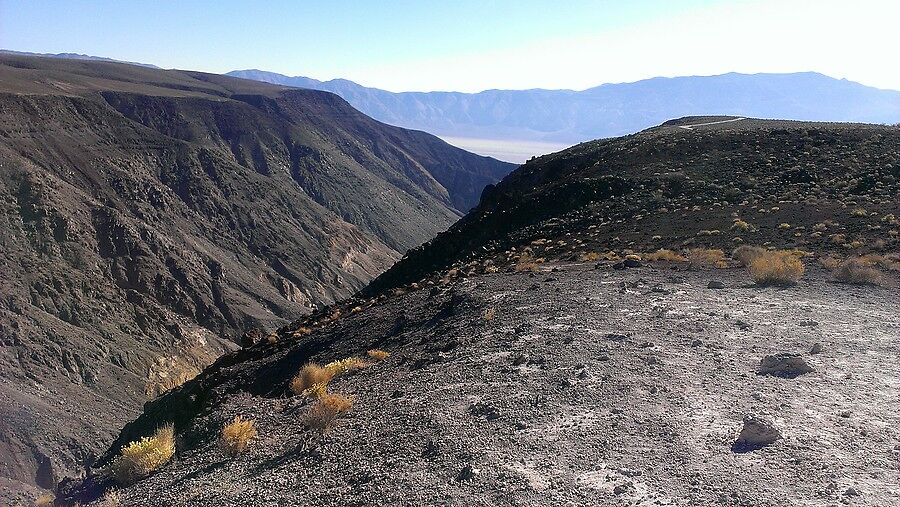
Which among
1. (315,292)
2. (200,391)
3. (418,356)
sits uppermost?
(418,356)

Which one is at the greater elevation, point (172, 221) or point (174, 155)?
point (174, 155)

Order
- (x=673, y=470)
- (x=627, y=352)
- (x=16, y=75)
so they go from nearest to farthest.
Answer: (x=673, y=470), (x=627, y=352), (x=16, y=75)

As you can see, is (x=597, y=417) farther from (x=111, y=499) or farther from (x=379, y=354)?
(x=111, y=499)

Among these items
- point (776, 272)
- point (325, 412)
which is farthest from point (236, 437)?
point (776, 272)

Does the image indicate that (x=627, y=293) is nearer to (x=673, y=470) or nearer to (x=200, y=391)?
(x=673, y=470)

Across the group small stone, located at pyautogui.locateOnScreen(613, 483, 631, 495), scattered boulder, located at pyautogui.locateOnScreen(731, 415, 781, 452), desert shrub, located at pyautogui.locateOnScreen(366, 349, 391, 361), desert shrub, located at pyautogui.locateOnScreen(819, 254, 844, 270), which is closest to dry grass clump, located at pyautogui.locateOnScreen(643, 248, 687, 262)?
desert shrub, located at pyautogui.locateOnScreen(819, 254, 844, 270)

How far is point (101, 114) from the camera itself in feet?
231

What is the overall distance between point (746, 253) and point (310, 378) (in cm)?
1183

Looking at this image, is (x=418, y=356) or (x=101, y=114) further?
(x=101, y=114)

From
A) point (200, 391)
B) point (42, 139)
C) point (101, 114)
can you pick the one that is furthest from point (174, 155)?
point (200, 391)

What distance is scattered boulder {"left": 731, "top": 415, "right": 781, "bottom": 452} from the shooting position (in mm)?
5988

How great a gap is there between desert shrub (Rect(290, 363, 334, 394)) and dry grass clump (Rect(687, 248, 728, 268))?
1056 cm

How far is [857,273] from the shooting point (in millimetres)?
12641

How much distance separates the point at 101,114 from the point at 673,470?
272 ft
